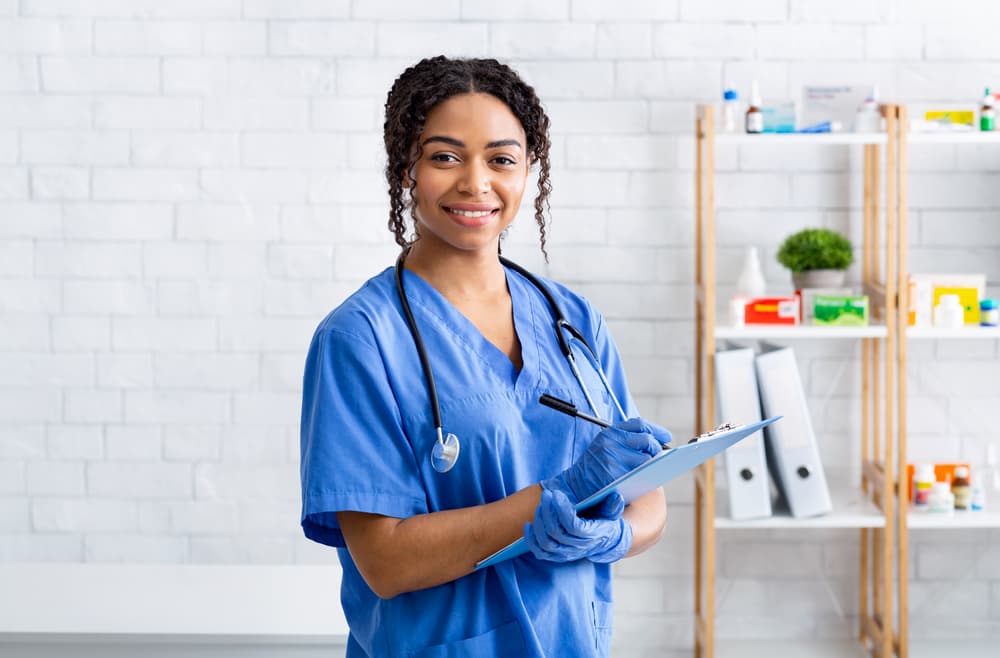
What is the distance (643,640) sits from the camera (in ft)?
9.43

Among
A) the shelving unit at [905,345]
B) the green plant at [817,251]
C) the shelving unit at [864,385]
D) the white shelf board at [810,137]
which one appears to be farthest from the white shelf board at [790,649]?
the white shelf board at [810,137]

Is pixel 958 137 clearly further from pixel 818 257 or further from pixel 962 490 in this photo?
pixel 962 490

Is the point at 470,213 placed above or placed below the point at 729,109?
below

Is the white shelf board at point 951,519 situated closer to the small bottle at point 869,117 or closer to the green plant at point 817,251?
the green plant at point 817,251

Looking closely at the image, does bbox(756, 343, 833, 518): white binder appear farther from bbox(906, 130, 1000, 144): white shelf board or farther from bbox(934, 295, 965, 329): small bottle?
bbox(906, 130, 1000, 144): white shelf board

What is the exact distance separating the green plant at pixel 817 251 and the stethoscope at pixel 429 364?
4.19 feet

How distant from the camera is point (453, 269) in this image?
4.47ft

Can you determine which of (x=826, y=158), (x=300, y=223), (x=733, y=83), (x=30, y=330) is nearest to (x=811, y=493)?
(x=826, y=158)

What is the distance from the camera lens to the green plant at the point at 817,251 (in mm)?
2557

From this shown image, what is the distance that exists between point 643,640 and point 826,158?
1.37 meters

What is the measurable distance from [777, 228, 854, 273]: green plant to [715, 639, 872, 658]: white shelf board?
3.34 ft

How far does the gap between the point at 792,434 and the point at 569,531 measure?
153cm

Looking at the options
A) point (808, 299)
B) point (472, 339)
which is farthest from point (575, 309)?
point (808, 299)

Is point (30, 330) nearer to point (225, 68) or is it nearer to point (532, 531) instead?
point (225, 68)
